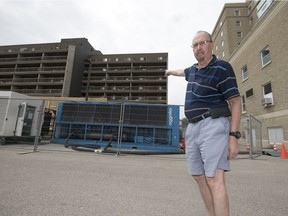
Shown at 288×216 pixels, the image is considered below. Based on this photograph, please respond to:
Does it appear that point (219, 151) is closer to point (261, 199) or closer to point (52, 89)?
point (261, 199)

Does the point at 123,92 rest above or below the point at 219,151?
above

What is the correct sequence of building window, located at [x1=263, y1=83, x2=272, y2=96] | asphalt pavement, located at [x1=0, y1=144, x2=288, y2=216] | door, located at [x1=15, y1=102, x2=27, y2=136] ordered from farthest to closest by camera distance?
building window, located at [x1=263, y1=83, x2=272, y2=96], door, located at [x1=15, y1=102, x2=27, y2=136], asphalt pavement, located at [x1=0, y1=144, x2=288, y2=216]

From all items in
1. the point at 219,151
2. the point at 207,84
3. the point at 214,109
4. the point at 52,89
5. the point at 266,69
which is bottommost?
the point at 219,151

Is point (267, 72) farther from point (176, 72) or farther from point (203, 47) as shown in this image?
point (203, 47)

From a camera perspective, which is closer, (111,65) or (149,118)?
(149,118)

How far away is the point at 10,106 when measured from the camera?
8.95 m

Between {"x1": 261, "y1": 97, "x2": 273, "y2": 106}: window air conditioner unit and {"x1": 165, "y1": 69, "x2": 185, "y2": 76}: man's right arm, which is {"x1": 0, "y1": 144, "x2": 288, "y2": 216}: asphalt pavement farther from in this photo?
{"x1": 261, "y1": 97, "x2": 273, "y2": 106}: window air conditioner unit

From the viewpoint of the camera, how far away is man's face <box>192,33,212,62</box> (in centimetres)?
159

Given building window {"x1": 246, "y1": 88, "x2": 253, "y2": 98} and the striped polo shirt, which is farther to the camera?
building window {"x1": 246, "y1": 88, "x2": 253, "y2": 98}

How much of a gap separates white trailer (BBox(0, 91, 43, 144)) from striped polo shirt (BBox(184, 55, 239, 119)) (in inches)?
330

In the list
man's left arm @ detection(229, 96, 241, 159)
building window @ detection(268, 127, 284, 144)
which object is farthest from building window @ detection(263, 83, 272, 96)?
man's left arm @ detection(229, 96, 241, 159)

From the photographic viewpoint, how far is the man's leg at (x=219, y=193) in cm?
127

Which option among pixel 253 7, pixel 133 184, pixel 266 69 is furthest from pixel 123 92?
pixel 133 184

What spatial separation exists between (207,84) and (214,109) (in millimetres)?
220
